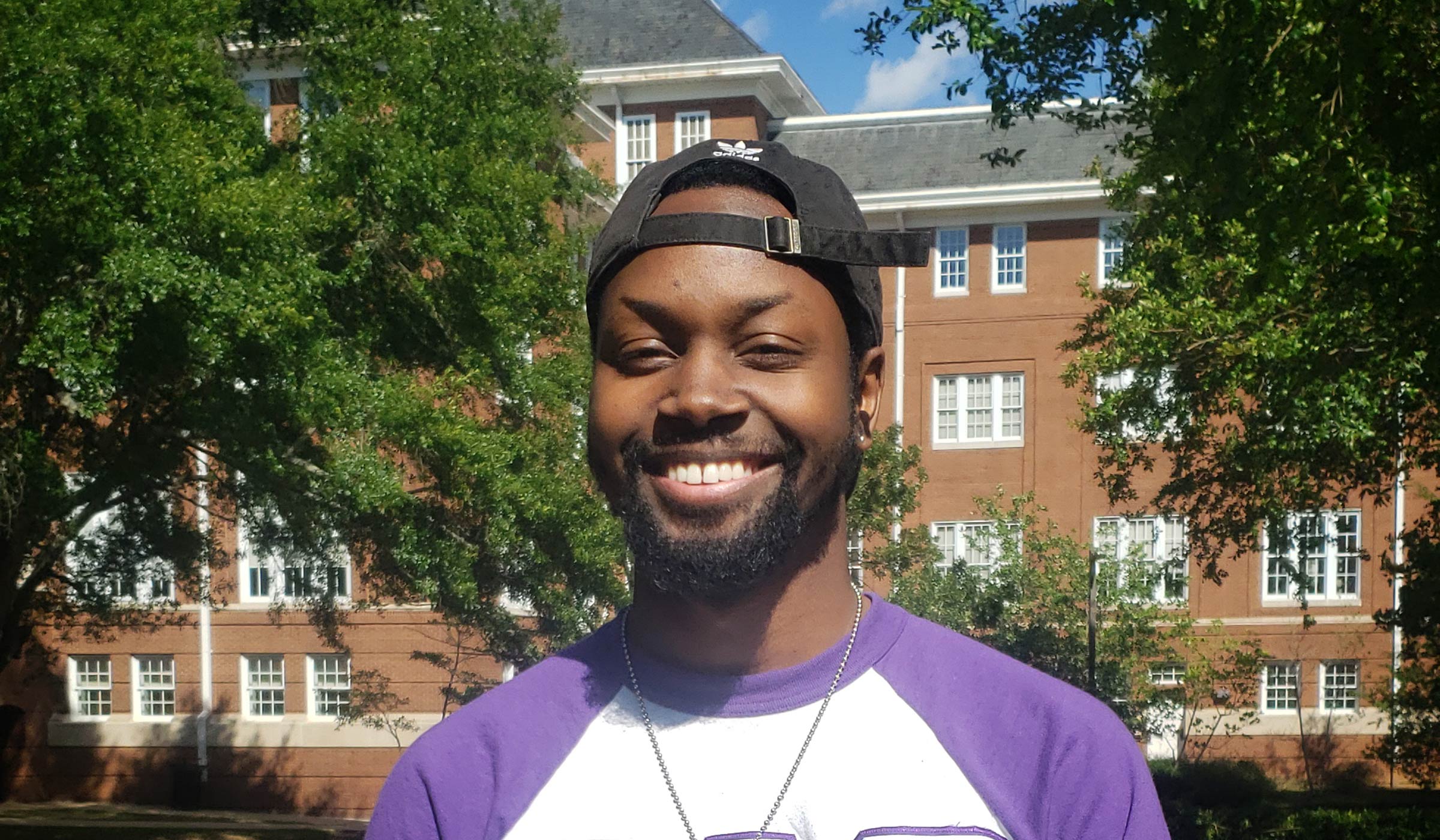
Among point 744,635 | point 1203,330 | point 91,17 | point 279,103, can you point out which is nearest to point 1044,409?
point 279,103

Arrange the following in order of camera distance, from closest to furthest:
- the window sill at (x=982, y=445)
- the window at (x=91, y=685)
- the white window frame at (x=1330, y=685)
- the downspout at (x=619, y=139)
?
the window at (x=91, y=685)
the white window frame at (x=1330, y=685)
the window sill at (x=982, y=445)
the downspout at (x=619, y=139)

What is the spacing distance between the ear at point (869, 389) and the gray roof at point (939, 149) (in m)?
35.4

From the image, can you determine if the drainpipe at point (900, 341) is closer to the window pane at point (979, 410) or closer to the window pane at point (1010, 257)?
the window pane at point (979, 410)

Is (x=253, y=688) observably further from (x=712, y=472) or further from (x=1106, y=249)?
(x=712, y=472)

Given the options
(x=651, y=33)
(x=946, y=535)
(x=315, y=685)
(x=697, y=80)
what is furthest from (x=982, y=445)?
(x=315, y=685)

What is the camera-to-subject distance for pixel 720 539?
205cm

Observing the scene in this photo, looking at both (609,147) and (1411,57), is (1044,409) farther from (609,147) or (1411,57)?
(1411,57)

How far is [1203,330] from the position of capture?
51.2 ft

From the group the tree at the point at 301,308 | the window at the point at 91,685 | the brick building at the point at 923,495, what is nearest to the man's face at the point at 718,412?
the tree at the point at 301,308

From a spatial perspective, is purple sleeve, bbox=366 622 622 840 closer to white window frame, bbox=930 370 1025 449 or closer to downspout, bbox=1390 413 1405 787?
downspout, bbox=1390 413 1405 787

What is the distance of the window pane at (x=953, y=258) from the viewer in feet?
126

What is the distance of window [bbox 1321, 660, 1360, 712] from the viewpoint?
35.5 metres

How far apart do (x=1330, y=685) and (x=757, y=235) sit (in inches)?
1467

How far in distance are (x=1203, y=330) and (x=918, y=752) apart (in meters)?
14.4
